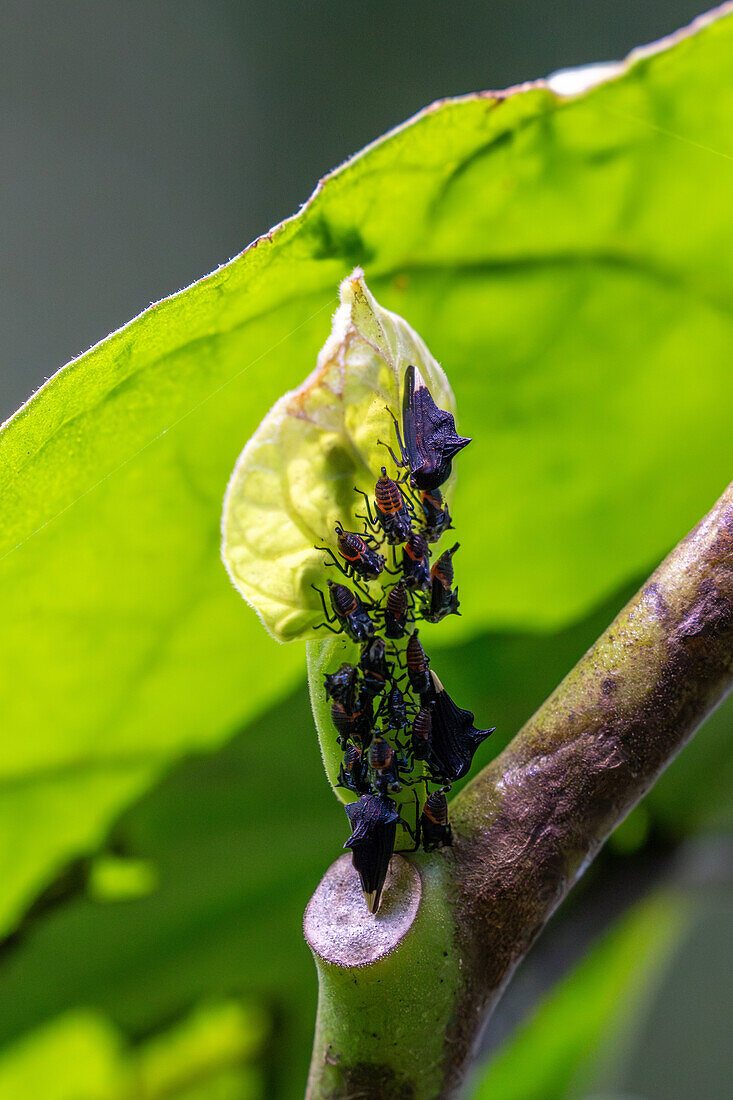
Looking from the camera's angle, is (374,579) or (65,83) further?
(65,83)

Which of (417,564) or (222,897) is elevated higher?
(417,564)

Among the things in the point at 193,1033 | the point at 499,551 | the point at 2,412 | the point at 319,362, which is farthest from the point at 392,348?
the point at 2,412

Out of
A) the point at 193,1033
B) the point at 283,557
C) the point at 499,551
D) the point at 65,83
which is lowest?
the point at 193,1033

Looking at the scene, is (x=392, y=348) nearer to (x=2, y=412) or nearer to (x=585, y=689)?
(x=585, y=689)

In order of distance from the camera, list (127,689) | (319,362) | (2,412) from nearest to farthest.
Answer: (319,362) → (127,689) → (2,412)

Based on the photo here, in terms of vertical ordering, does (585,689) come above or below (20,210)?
below

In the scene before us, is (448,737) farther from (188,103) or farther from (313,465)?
(188,103)

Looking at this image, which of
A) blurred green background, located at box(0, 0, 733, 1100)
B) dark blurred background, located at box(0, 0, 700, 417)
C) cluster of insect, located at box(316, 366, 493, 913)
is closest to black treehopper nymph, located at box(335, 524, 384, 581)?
cluster of insect, located at box(316, 366, 493, 913)

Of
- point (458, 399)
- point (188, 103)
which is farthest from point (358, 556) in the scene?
point (188, 103)

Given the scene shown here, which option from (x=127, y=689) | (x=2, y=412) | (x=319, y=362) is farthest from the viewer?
(x=2, y=412)
